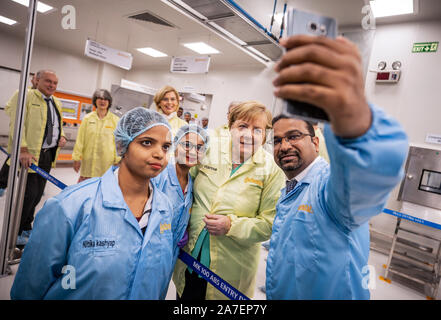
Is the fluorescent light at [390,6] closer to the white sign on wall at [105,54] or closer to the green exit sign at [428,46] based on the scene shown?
the green exit sign at [428,46]

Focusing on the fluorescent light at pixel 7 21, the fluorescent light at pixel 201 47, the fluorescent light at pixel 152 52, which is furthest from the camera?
the fluorescent light at pixel 152 52

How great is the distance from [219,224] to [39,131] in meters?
2.69

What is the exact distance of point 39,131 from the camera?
2686 millimetres

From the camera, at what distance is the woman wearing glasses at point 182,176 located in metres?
1.45

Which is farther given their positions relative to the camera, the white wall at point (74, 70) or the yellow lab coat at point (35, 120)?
the white wall at point (74, 70)

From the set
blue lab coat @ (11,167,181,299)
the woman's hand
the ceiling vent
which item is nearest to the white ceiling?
the ceiling vent

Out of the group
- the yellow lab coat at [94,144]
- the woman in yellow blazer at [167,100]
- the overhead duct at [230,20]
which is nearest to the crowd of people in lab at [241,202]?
the woman in yellow blazer at [167,100]

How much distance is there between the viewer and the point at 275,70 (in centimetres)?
45

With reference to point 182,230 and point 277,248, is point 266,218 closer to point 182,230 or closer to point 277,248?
point 277,248

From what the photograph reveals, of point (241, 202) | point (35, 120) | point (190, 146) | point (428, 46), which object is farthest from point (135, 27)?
point (428, 46)

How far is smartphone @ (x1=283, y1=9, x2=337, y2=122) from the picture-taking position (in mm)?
426

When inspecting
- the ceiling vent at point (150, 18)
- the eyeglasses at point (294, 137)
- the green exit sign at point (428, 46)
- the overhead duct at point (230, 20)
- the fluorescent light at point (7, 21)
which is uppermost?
the ceiling vent at point (150, 18)

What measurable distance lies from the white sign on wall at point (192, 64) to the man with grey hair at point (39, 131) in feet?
5.29

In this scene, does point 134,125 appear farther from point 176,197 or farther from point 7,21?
point 7,21
